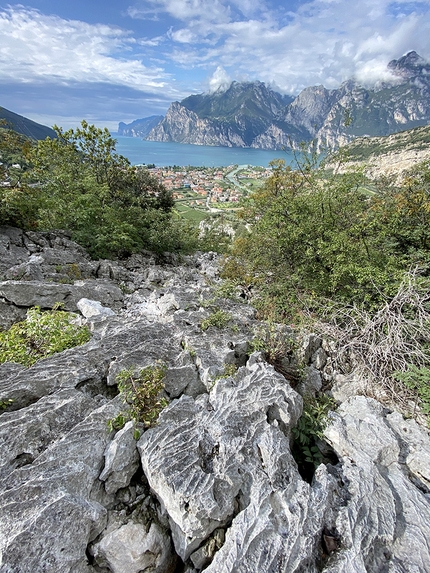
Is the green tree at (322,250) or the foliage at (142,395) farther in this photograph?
the green tree at (322,250)

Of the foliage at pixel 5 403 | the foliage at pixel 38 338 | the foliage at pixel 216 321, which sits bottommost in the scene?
Result: the foliage at pixel 5 403

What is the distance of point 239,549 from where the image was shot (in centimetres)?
274

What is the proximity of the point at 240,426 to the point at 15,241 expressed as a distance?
10.3 metres

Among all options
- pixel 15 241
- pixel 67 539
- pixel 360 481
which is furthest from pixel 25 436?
pixel 15 241

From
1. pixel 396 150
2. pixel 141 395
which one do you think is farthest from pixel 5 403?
pixel 396 150

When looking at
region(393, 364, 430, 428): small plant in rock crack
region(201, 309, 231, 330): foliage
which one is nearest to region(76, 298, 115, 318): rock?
region(201, 309, 231, 330): foliage

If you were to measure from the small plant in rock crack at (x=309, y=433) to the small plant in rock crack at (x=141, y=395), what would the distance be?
2184 millimetres

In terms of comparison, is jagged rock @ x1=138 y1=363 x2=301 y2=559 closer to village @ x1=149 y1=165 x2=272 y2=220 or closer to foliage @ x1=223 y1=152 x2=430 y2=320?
foliage @ x1=223 y1=152 x2=430 y2=320

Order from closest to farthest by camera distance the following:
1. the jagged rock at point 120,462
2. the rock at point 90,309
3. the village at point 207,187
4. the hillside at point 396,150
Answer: the jagged rock at point 120,462 < the rock at point 90,309 < the village at point 207,187 < the hillside at point 396,150

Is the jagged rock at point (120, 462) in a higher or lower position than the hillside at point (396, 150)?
lower

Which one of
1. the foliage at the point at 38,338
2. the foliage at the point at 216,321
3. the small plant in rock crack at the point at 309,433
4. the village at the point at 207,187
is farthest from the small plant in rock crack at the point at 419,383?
the village at the point at 207,187

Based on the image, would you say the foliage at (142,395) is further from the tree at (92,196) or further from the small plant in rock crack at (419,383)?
the tree at (92,196)

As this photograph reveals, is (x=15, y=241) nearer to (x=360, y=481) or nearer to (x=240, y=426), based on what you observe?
(x=240, y=426)

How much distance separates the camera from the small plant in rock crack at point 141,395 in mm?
3727
